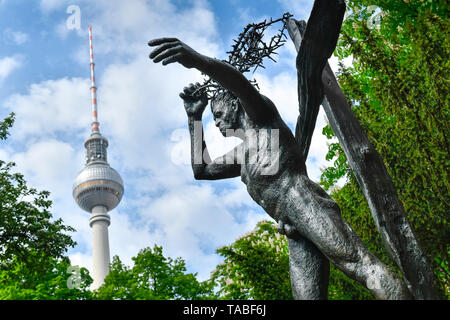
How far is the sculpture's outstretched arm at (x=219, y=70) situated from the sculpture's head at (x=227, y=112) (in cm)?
27

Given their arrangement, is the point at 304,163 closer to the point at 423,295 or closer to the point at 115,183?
the point at 423,295

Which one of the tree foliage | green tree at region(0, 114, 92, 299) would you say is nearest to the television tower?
green tree at region(0, 114, 92, 299)

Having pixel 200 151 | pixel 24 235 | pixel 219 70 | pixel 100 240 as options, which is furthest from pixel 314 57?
pixel 100 240

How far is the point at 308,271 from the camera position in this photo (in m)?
4.79

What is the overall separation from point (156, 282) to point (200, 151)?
607 inches

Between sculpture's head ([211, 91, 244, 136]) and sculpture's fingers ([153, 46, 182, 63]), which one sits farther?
sculpture's head ([211, 91, 244, 136])

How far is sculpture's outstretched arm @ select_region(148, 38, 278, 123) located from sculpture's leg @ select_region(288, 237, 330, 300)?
1123 millimetres

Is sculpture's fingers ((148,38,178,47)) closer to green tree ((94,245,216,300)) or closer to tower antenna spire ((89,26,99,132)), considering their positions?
green tree ((94,245,216,300))

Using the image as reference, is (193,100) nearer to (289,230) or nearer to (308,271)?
(289,230)

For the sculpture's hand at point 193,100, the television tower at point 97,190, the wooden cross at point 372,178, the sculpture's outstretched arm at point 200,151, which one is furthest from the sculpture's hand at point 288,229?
the television tower at point 97,190

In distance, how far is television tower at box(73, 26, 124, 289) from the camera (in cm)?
8281

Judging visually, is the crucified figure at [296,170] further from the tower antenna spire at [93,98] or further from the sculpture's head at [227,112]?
the tower antenna spire at [93,98]
